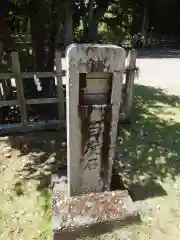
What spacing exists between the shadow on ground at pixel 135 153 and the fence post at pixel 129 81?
1.23ft

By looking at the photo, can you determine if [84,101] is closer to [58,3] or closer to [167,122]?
[58,3]

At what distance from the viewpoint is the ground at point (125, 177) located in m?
2.78

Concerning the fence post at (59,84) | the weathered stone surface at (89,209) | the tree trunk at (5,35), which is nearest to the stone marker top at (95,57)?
the weathered stone surface at (89,209)

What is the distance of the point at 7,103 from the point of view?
178 inches

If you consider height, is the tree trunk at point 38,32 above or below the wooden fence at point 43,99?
above

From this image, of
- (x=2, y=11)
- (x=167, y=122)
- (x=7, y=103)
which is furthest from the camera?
(x=167, y=122)

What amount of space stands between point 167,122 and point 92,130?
136 inches

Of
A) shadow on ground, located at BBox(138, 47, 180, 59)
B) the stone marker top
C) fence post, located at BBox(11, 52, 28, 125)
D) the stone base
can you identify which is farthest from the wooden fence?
shadow on ground, located at BBox(138, 47, 180, 59)

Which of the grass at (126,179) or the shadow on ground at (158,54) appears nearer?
the grass at (126,179)

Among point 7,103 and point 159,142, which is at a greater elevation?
point 7,103

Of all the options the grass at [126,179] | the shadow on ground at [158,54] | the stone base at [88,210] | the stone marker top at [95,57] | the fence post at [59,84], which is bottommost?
the grass at [126,179]

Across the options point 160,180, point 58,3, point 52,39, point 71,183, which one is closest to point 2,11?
point 58,3

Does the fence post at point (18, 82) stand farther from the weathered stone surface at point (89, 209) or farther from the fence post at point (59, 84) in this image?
the weathered stone surface at point (89, 209)

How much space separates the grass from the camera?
2773mm
